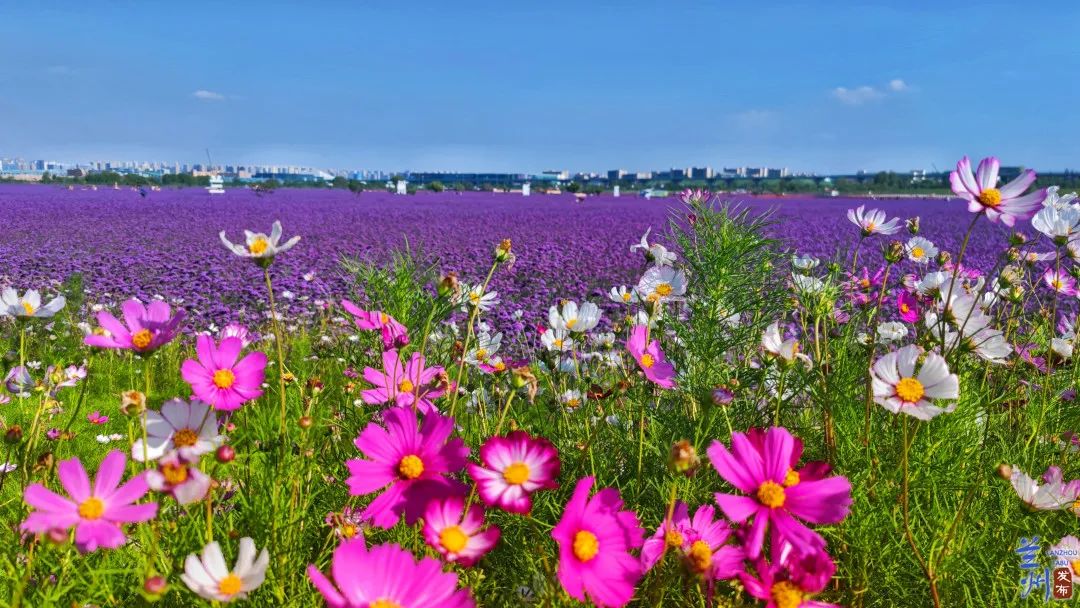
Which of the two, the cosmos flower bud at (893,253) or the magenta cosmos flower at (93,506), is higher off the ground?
the cosmos flower bud at (893,253)

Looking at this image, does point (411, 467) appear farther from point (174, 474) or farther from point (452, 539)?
point (174, 474)

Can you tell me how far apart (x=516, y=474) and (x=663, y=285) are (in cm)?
80

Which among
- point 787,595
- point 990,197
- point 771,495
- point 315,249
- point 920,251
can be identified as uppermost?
point 990,197

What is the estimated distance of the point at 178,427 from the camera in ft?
3.04

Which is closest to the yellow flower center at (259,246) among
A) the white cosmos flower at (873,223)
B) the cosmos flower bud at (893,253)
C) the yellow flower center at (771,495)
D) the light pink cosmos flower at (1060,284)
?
the yellow flower center at (771,495)

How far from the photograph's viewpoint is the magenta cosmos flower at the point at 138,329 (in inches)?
36.1

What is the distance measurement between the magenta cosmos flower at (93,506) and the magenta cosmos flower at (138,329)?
0.54 feet

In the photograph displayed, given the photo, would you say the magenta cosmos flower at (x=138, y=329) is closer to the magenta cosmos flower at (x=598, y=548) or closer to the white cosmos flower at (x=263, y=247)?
the white cosmos flower at (x=263, y=247)

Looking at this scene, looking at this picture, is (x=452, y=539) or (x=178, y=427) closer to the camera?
(x=452, y=539)

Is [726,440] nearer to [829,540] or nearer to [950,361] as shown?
[829,540]

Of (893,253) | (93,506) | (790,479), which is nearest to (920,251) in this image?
(893,253)

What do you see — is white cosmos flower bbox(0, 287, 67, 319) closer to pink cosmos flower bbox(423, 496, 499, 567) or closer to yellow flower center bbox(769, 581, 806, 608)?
pink cosmos flower bbox(423, 496, 499, 567)

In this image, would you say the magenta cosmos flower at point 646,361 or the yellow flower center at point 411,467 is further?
the magenta cosmos flower at point 646,361

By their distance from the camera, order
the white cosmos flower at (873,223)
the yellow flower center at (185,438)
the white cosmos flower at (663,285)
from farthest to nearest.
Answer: the white cosmos flower at (873,223)
the white cosmos flower at (663,285)
the yellow flower center at (185,438)
